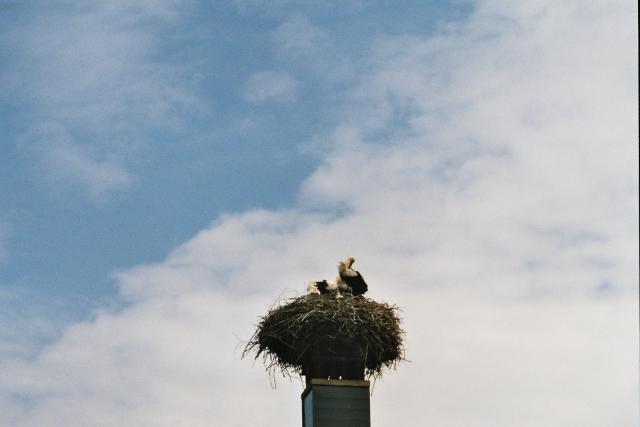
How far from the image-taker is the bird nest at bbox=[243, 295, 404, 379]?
51.2 feet

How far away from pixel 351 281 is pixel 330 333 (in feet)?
4.15

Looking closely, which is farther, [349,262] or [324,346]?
[349,262]

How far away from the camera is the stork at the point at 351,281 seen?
16547 millimetres

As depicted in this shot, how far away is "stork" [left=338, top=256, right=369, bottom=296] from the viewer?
1655 cm

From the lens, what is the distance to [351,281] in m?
16.6

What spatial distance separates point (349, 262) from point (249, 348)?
2387 mm

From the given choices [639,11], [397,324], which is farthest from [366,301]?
[639,11]

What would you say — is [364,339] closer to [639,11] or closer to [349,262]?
[349,262]

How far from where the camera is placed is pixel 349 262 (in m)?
→ 17.0

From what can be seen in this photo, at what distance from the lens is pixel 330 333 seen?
15.7m

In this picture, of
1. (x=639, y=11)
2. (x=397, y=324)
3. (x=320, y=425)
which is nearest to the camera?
(x=639, y=11)

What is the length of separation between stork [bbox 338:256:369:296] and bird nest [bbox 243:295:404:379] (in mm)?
327

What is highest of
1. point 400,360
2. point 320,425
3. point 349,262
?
point 349,262

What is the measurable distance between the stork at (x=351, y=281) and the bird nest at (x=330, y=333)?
1.07ft
